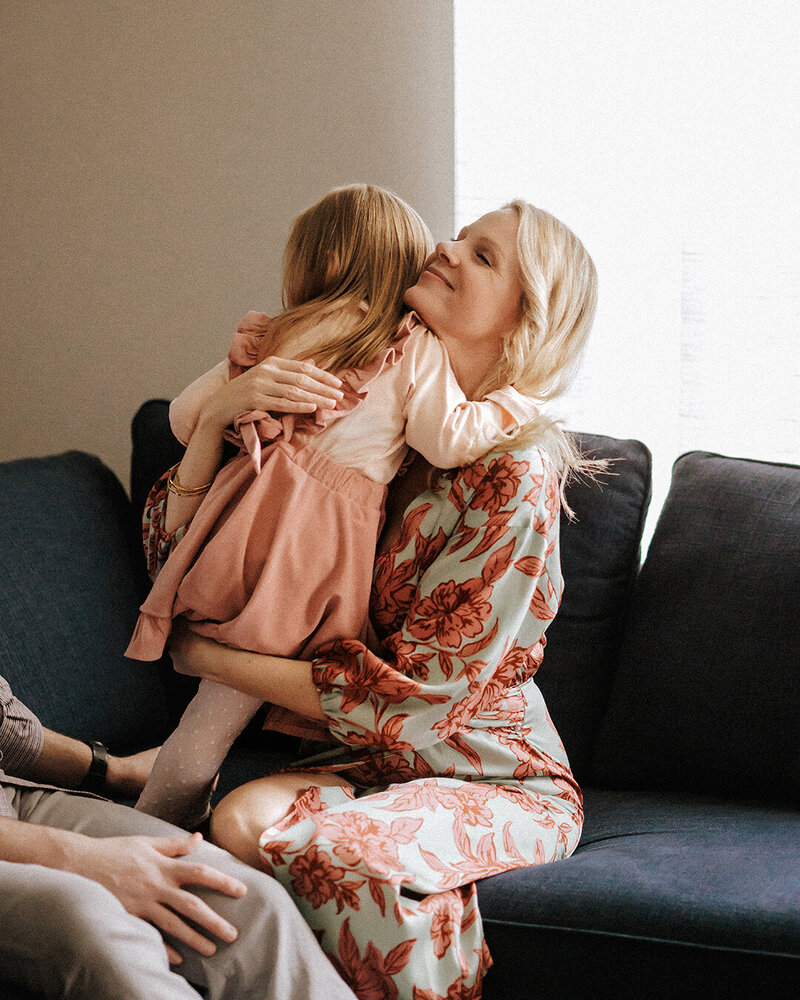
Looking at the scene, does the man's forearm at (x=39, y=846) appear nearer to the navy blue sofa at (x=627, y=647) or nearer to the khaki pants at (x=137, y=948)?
the khaki pants at (x=137, y=948)

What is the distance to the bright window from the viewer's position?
6.79ft

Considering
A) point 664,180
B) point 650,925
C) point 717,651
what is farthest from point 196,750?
point 664,180

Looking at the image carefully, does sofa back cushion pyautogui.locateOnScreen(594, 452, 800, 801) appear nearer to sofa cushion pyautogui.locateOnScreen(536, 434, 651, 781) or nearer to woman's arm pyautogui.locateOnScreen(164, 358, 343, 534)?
sofa cushion pyautogui.locateOnScreen(536, 434, 651, 781)

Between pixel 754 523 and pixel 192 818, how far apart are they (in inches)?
41.2

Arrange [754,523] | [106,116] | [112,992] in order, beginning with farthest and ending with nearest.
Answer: [106,116], [754,523], [112,992]

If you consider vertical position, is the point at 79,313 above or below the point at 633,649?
above

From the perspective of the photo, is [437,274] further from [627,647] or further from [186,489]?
[627,647]

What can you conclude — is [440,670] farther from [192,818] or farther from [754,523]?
[754,523]

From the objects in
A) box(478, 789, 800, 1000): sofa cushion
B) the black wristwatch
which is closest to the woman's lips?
box(478, 789, 800, 1000): sofa cushion

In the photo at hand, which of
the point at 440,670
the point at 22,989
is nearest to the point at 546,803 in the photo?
the point at 440,670

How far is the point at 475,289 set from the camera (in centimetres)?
143

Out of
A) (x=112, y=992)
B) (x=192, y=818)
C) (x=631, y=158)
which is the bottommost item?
(x=192, y=818)

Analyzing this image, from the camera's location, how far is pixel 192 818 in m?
1.49

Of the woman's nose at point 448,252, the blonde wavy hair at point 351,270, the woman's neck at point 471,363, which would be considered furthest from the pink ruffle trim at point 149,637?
the woman's nose at point 448,252
